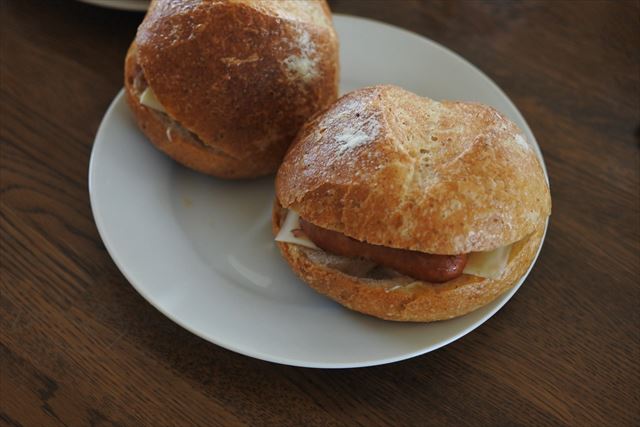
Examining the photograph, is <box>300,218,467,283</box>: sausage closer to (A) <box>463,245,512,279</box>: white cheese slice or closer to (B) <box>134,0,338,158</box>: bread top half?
(A) <box>463,245,512,279</box>: white cheese slice

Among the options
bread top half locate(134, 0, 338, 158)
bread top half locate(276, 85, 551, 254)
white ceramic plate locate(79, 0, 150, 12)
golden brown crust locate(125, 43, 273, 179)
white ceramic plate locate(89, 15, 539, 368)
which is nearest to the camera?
bread top half locate(276, 85, 551, 254)

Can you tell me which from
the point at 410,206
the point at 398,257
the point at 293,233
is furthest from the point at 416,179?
the point at 293,233

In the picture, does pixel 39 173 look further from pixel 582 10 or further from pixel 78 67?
pixel 582 10

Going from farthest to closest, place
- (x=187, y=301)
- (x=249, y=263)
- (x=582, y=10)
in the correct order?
(x=582, y=10), (x=249, y=263), (x=187, y=301)

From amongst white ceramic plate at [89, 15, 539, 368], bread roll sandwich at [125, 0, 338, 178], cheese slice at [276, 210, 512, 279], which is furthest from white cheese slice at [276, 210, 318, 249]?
cheese slice at [276, 210, 512, 279]

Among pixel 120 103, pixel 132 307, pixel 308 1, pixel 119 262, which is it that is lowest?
pixel 132 307

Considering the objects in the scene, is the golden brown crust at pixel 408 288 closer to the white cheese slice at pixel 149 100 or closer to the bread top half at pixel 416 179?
the bread top half at pixel 416 179

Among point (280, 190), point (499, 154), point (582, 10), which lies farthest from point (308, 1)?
point (582, 10)

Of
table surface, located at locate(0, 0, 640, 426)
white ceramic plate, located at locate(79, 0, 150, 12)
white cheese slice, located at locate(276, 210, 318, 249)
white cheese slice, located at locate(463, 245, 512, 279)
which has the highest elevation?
white ceramic plate, located at locate(79, 0, 150, 12)
